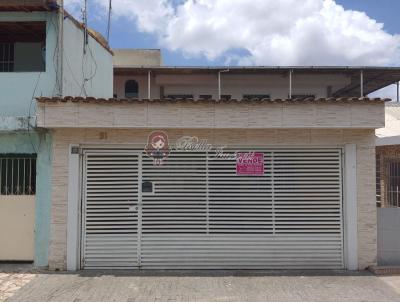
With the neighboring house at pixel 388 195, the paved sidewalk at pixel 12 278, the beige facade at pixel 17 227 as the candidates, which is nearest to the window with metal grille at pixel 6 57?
the beige facade at pixel 17 227

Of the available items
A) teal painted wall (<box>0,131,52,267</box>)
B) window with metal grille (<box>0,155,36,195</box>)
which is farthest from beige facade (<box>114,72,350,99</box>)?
teal painted wall (<box>0,131,52,267</box>)

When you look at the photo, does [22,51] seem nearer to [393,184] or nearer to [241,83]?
[393,184]

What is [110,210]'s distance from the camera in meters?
7.54

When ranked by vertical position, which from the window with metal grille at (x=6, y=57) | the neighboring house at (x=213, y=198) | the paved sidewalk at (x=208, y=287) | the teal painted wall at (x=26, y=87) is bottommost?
the paved sidewalk at (x=208, y=287)

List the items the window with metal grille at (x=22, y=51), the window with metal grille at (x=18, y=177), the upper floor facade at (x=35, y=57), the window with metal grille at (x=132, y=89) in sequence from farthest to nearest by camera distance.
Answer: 1. the window with metal grille at (x=132, y=89)
2. the window with metal grille at (x=22, y=51)
3. the upper floor facade at (x=35, y=57)
4. the window with metal grille at (x=18, y=177)

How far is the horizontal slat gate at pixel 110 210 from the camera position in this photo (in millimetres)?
7484

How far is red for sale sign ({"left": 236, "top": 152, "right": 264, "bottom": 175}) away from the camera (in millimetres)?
7641

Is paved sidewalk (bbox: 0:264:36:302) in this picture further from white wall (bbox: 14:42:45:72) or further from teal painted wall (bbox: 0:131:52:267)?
white wall (bbox: 14:42:45:72)

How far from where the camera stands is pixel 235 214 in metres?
7.60

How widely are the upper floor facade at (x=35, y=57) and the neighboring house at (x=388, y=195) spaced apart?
6.81 metres

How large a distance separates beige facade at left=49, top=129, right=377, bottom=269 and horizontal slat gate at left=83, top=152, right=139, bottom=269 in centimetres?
36

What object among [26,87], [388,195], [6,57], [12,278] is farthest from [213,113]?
[6,57]

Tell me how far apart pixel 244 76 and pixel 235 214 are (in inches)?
478

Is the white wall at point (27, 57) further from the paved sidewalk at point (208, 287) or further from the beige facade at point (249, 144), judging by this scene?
the paved sidewalk at point (208, 287)
